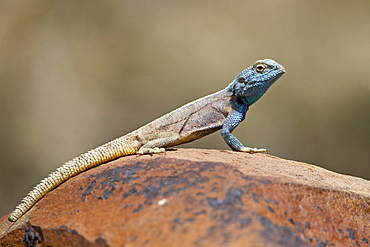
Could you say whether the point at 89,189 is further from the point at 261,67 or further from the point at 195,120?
the point at 261,67

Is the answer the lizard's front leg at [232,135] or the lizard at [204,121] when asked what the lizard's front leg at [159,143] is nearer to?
the lizard at [204,121]

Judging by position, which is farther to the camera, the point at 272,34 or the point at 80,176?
the point at 272,34

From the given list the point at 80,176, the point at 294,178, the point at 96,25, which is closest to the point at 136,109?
the point at 96,25

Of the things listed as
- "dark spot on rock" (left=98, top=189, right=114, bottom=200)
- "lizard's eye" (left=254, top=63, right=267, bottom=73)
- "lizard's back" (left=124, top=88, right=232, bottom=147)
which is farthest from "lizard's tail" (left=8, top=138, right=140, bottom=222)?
"lizard's eye" (left=254, top=63, right=267, bottom=73)

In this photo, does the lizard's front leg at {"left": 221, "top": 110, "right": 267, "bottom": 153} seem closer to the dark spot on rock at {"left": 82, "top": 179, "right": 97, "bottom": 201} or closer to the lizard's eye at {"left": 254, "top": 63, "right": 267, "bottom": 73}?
the lizard's eye at {"left": 254, "top": 63, "right": 267, "bottom": 73}

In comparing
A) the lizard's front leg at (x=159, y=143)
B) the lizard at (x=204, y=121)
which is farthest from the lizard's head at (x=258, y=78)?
the lizard's front leg at (x=159, y=143)

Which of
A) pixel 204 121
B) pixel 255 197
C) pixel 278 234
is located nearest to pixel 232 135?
pixel 204 121

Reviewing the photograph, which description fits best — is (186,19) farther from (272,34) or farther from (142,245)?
(142,245)
